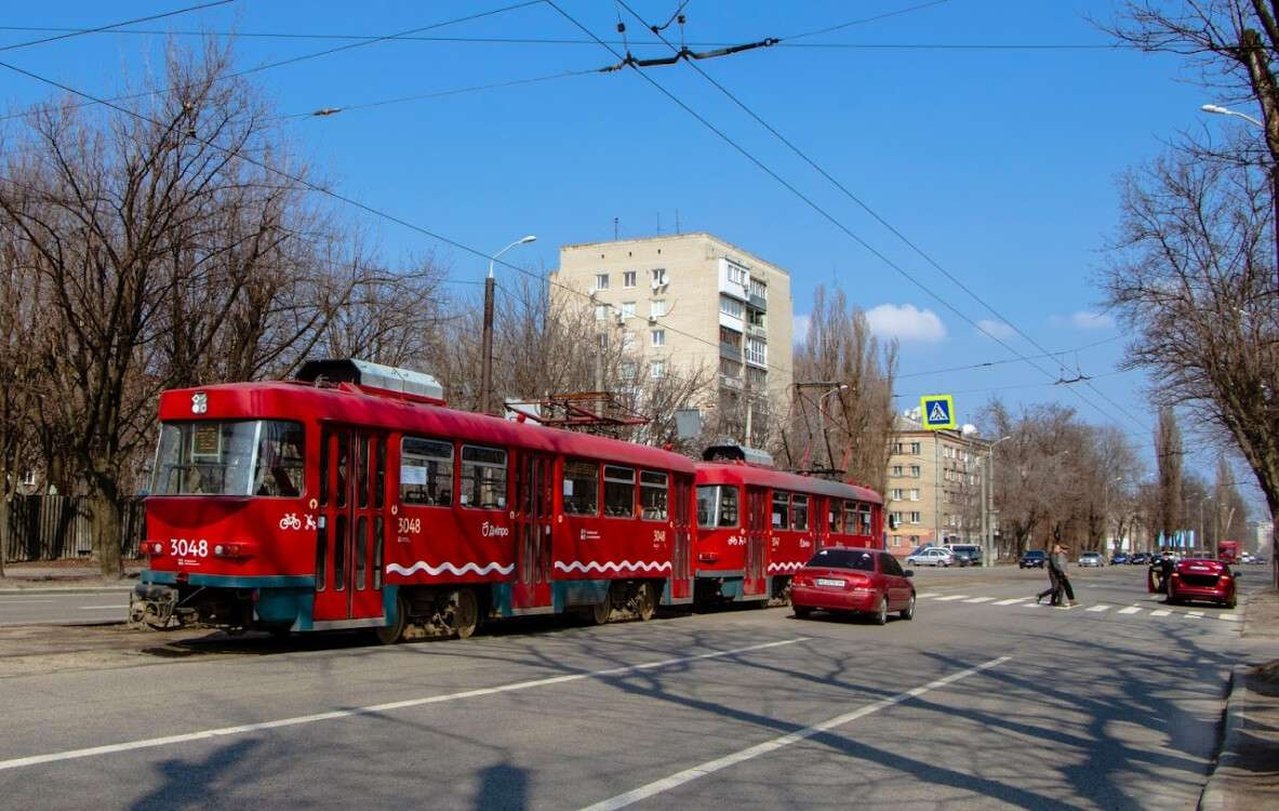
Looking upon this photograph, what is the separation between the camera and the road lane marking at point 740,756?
22.9ft

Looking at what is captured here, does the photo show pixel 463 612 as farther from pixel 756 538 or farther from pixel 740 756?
pixel 756 538

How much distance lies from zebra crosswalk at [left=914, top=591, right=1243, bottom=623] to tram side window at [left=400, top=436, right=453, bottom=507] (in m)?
15.9

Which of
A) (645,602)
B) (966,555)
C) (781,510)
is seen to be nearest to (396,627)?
(645,602)

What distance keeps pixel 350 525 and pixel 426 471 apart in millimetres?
1692

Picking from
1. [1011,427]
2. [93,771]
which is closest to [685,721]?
[93,771]

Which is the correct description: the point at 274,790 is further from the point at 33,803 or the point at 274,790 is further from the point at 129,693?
the point at 129,693

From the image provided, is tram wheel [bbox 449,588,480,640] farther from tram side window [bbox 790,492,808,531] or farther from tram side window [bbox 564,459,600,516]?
tram side window [bbox 790,492,808,531]

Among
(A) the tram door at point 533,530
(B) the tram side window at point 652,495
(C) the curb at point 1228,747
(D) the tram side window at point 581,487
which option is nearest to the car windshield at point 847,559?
(B) the tram side window at point 652,495

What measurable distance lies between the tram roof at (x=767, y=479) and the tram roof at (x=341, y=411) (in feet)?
23.1

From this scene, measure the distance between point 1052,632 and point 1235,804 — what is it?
1587 centimetres

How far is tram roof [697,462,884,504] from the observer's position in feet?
82.7

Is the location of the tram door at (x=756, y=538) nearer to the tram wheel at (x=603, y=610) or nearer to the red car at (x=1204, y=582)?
the tram wheel at (x=603, y=610)

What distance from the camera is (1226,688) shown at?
14.6 m

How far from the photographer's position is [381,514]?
14.8 meters
